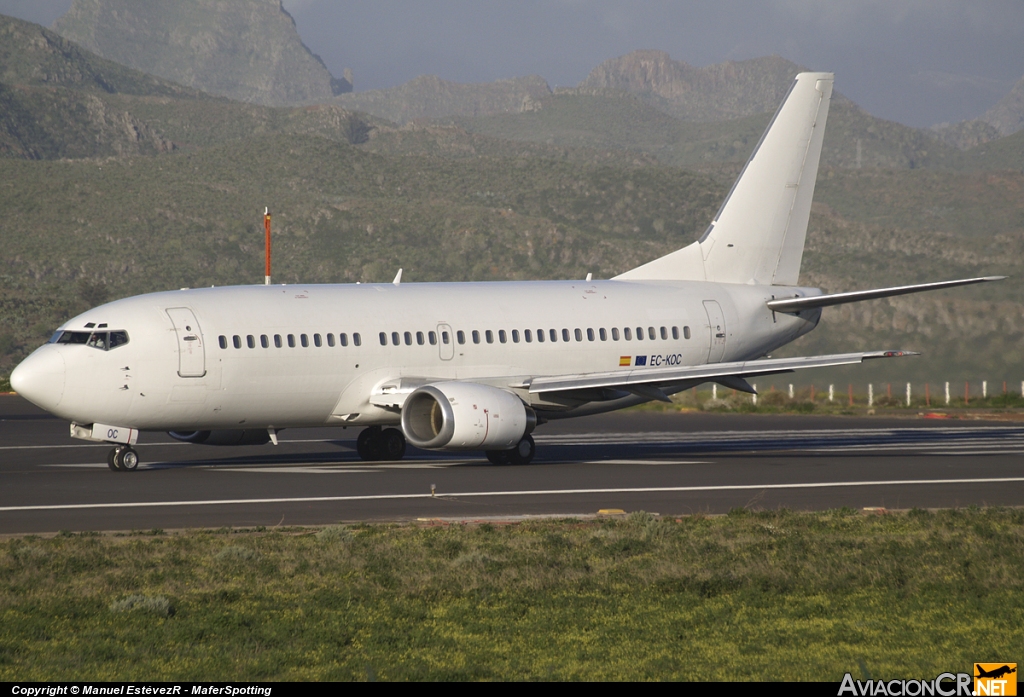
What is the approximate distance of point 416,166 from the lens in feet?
508

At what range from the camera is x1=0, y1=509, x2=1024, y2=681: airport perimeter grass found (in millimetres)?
10469

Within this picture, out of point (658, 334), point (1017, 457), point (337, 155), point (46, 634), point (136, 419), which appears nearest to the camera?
point (46, 634)

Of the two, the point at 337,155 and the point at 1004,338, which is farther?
the point at 337,155

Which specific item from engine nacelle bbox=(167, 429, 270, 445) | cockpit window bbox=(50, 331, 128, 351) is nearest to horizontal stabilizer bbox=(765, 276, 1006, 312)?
engine nacelle bbox=(167, 429, 270, 445)

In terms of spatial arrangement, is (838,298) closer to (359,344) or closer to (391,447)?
(391,447)

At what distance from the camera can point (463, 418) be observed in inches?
1038

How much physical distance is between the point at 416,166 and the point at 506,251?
1557 inches

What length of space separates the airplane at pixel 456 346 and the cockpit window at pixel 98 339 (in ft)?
0.10

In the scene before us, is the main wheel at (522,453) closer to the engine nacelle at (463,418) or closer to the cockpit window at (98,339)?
the engine nacelle at (463,418)

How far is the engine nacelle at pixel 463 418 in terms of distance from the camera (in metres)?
26.3

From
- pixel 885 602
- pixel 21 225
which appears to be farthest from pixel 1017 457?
pixel 21 225

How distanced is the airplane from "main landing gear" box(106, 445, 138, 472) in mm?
31

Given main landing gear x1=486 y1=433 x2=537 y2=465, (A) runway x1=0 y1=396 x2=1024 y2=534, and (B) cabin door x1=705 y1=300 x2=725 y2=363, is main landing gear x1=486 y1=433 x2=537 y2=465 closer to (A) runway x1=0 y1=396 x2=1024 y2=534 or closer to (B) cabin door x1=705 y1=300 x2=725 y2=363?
(A) runway x1=0 y1=396 x2=1024 y2=534

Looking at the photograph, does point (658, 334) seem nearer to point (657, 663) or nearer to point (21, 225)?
point (657, 663)
